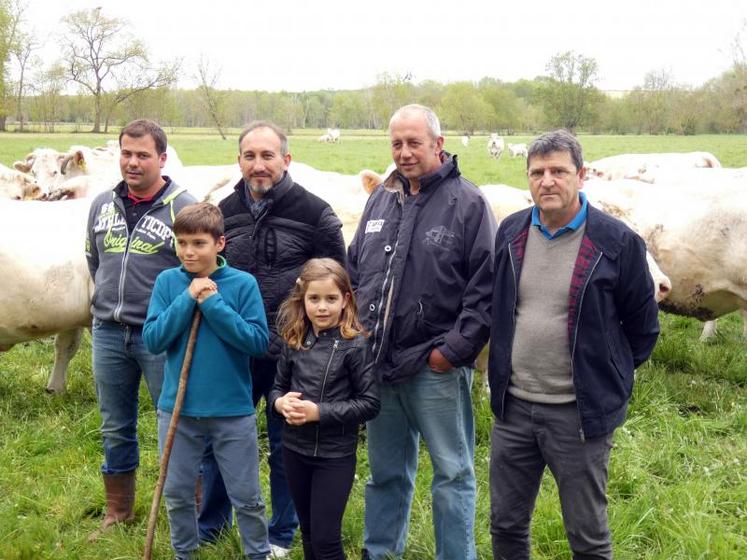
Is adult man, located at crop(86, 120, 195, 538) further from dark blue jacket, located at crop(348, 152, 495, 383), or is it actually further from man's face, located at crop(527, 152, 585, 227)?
man's face, located at crop(527, 152, 585, 227)

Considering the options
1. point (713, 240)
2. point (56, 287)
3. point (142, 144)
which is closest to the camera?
point (142, 144)

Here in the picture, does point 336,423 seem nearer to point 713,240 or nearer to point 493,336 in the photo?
point 493,336

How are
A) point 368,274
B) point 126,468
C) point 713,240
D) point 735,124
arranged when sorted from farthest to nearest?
point 735,124
point 713,240
point 126,468
point 368,274

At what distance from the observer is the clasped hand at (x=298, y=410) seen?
3.29 meters

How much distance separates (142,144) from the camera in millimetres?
3990

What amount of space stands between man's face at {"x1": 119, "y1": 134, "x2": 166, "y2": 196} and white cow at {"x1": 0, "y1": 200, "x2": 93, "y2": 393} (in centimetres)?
205

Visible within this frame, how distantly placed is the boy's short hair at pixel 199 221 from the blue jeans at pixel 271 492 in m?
0.79

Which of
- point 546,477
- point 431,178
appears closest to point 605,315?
point 431,178

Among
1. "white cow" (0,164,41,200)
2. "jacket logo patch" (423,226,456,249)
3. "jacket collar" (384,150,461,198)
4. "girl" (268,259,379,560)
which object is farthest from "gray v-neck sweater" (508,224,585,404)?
"white cow" (0,164,41,200)

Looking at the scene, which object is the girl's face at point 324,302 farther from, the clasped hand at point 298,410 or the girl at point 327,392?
the clasped hand at point 298,410

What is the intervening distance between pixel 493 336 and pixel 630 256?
645mm

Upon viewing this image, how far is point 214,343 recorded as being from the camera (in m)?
3.57

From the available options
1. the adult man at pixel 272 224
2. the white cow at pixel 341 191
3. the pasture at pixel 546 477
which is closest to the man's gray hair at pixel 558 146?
the adult man at pixel 272 224

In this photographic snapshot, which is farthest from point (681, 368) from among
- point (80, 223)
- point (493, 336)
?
point (80, 223)
